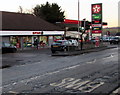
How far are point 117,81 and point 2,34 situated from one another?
24.5 metres

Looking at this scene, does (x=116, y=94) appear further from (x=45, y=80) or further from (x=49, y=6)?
(x=49, y=6)

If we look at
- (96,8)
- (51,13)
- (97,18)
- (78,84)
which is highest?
(51,13)

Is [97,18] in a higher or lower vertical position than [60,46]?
higher

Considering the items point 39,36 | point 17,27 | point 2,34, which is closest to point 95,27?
point 39,36

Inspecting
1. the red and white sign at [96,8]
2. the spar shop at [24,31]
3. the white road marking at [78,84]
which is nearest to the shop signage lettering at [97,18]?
the red and white sign at [96,8]

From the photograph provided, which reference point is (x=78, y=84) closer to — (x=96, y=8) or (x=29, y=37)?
(x=29, y=37)

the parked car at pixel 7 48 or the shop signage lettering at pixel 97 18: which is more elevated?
the shop signage lettering at pixel 97 18

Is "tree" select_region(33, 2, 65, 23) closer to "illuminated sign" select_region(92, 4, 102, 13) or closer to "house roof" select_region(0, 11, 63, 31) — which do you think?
"house roof" select_region(0, 11, 63, 31)

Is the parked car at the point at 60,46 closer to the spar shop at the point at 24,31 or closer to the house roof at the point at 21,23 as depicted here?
the spar shop at the point at 24,31

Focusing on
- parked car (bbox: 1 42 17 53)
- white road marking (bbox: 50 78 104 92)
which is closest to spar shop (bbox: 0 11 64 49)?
parked car (bbox: 1 42 17 53)

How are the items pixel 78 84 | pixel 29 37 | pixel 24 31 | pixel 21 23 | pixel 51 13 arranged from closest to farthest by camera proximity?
pixel 78 84, pixel 24 31, pixel 29 37, pixel 21 23, pixel 51 13

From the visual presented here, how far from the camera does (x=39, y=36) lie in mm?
40312

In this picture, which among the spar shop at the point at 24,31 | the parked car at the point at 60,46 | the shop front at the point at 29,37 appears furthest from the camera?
the shop front at the point at 29,37

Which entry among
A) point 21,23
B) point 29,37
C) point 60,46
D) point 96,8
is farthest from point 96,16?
point 60,46
